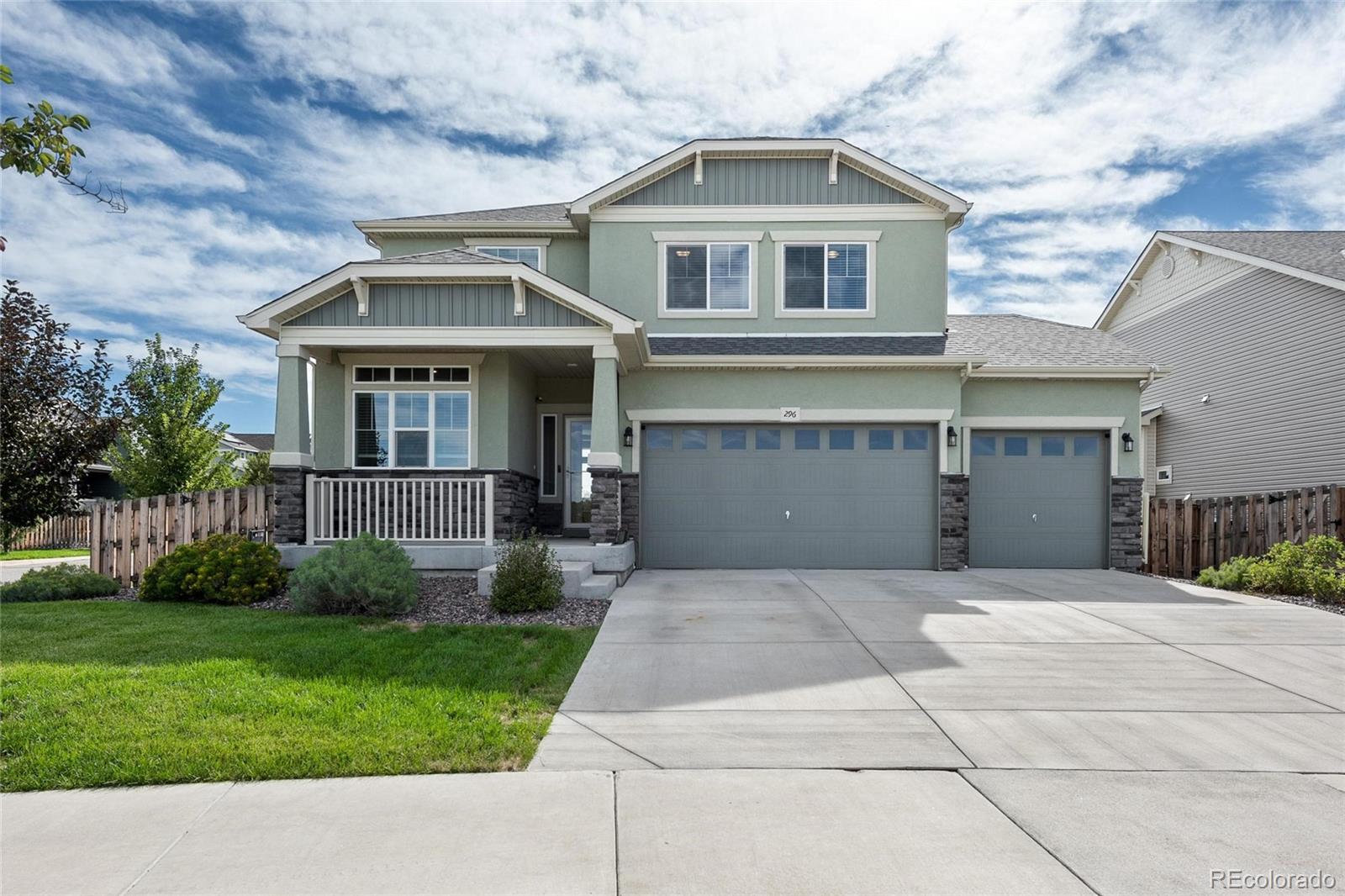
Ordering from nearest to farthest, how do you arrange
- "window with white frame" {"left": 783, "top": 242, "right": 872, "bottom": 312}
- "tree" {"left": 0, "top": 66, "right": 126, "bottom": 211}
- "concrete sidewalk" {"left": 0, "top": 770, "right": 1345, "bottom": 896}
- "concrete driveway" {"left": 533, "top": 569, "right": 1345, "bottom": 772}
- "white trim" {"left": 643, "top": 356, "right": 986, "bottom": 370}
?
"concrete sidewalk" {"left": 0, "top": 770, "right": 1345, "bottom": 896} → "tree" {"left": 0, "top": 66, "right": 126, "bottom": 211} → "concrete driveway" {"left": 533, "top": 569, "right": 1345, "bottom": 772} → "white trim" {"left": 643, "top": 356, "right": 986, "bottom": 370} → "window with white frame" {"left": 783, "top": 242, "right": 872, "bottom": 312}

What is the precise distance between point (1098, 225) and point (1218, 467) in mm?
7103

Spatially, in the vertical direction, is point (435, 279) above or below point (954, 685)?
above

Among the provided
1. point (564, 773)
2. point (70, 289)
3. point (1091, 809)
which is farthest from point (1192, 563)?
point (70, 289)

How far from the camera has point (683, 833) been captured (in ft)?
11.7

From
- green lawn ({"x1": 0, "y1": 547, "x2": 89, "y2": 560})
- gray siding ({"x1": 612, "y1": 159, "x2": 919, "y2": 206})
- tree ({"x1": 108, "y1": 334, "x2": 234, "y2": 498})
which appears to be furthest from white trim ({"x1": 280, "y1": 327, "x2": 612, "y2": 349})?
green lawn ({"x1": 0, "y1": 547, "x2": 89, "y2": 560})

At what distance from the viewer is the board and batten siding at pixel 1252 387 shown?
582 inches

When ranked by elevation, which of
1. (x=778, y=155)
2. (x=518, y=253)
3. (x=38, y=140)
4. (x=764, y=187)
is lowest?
(x=38, y=140)

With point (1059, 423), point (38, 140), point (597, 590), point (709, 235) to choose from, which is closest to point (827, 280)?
point (709, 235)

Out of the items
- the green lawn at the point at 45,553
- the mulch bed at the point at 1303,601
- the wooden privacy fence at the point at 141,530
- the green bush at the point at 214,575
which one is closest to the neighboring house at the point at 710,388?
the wooden privacy fence at the point at 141,530

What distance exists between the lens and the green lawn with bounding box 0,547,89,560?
60.8 feet

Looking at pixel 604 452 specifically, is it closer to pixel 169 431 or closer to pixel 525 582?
pixel 525 582

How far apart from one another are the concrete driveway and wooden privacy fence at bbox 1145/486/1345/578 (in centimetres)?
248

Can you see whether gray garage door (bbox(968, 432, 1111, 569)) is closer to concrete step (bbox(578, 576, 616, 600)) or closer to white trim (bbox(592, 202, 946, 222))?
white trim (bbox(592, 202, 946, 222))

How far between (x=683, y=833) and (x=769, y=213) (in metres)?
12.6
